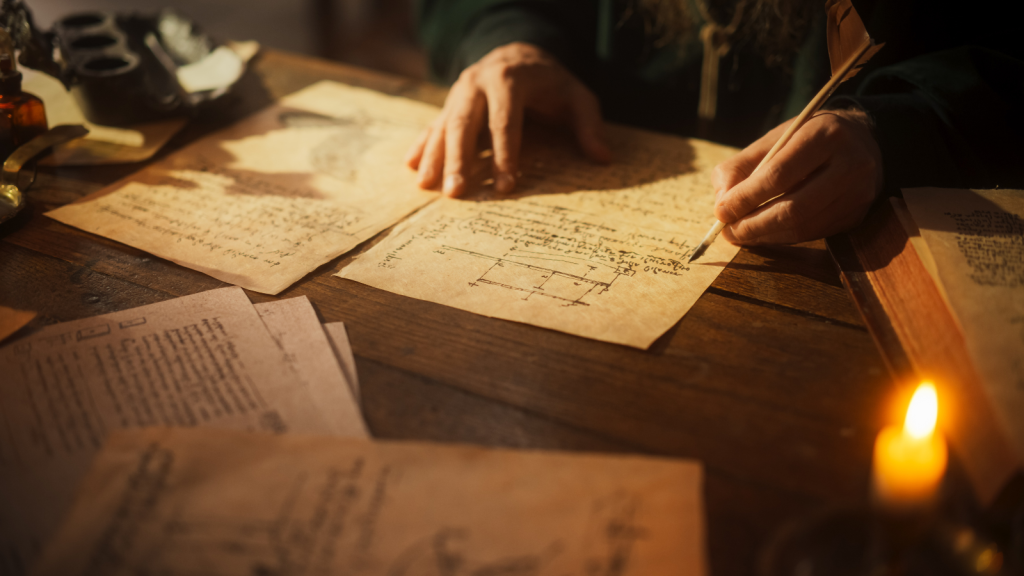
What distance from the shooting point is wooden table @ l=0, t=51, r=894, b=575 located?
0.50 metres

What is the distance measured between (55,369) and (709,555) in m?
0.60

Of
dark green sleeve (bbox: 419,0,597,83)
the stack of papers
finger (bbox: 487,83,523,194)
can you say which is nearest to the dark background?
dark green sleeve (bbox: 419,0,597,83)

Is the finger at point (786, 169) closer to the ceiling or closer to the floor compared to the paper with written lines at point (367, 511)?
closer to the ceiling

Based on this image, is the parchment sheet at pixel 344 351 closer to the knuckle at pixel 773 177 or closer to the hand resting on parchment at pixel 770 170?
the hand resting on parchment at pixel 770 170

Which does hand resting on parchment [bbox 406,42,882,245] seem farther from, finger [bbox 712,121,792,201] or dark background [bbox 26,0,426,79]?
dark background [bbox 26,0,426,79]

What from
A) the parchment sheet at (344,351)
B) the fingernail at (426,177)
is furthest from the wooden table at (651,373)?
the fingernail at (426,177)

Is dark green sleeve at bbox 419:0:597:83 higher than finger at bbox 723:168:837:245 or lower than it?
higher

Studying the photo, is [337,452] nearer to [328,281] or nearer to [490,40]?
[328,281]

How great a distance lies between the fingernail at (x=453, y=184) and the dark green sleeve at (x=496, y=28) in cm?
42

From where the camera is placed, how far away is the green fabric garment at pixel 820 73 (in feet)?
2.73

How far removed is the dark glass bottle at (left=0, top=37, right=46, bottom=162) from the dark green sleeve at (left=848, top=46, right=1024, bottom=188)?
1188mm

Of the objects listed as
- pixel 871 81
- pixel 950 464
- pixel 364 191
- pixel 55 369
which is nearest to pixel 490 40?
pixel 364 191

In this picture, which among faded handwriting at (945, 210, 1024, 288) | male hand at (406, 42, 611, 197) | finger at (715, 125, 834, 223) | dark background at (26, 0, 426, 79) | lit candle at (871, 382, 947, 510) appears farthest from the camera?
dark background at (26, 0, 426, 79)

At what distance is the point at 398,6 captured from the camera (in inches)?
173
